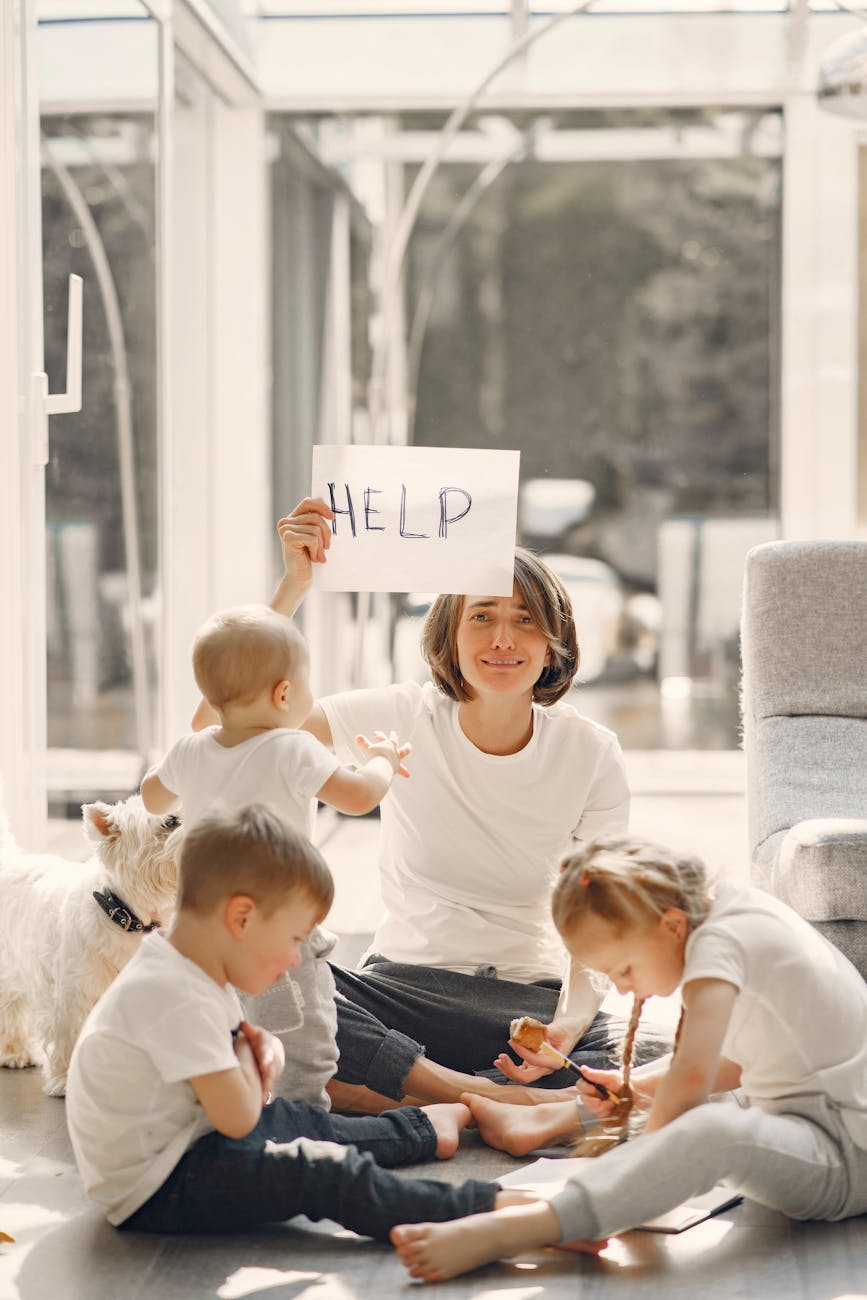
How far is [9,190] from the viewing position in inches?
104

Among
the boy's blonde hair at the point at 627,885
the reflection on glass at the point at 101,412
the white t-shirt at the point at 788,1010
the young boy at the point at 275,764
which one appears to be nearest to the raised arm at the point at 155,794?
the young boy at the point at 275,764

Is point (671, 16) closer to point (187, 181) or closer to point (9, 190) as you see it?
point (187, 181)

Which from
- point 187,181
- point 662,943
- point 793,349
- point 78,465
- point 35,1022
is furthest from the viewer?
point 793,349

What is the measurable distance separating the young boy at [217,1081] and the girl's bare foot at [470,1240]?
8 centimetres

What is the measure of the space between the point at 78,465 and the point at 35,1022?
4.64 ft

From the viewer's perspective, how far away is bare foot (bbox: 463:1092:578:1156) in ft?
6.20

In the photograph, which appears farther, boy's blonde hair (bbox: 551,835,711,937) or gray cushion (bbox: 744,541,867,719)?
gray cushion (bbox: 744,541,867,719)

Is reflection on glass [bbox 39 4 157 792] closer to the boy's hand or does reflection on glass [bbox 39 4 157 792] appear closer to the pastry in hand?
the pastry in hand

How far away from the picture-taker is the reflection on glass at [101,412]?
3076 millimetres

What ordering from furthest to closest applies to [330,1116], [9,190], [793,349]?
[793,349], [9,190], [330,1116]

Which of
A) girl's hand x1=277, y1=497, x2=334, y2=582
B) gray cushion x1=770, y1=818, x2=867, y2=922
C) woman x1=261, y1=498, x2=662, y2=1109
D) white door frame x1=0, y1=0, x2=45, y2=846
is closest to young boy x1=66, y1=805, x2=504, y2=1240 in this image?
woman x1=261, y1=498, x2=662, y2=1109

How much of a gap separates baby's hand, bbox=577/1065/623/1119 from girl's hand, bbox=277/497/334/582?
0.76m

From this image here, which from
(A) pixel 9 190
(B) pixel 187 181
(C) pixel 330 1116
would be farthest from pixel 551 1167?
(B) pixel 187 181

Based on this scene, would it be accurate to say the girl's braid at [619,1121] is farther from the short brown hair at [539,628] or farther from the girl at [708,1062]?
the short brown hair at [539,628]
